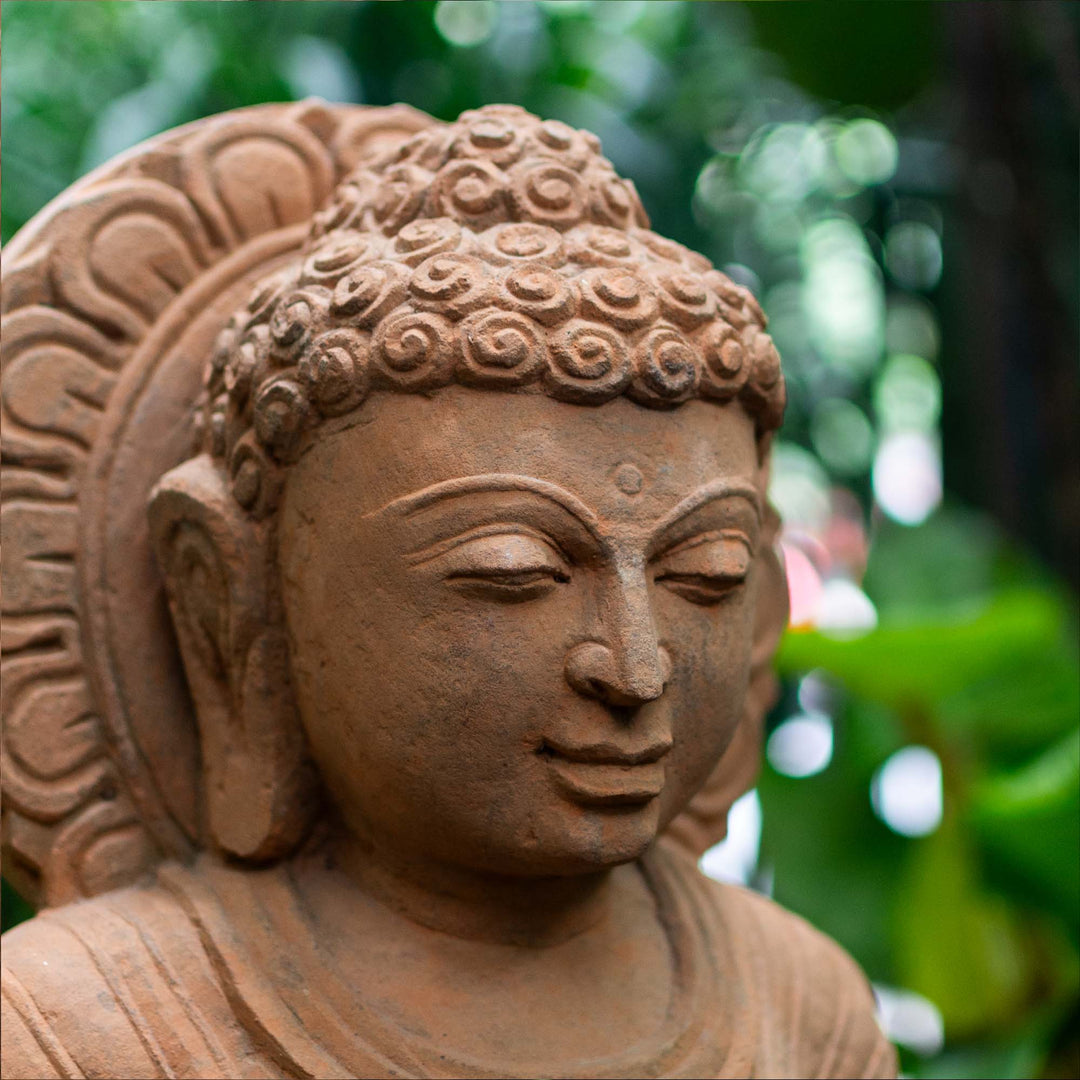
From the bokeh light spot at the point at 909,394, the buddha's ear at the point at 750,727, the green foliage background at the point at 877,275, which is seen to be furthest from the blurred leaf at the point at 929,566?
the buddha's ear at the point at 750,727

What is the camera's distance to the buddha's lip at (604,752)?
4.63 feet

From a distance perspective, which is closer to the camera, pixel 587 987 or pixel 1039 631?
pixel 587 987

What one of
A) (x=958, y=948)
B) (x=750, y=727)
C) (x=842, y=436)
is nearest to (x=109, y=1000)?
(x=750, y=727)

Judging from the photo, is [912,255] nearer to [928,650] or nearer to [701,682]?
[928,650]

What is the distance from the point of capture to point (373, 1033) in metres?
1.46

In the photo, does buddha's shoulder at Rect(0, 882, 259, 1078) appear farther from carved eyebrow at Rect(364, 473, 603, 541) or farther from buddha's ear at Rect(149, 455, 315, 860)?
carved eyebrow at Rect(364, 473, 603, 541)

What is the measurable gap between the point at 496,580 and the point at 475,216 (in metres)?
0.44

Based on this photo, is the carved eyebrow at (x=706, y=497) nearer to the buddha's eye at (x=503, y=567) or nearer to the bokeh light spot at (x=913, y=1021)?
the buddha's eye at (x=503, y=567)

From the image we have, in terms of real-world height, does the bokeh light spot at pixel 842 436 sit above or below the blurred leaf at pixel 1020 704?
above

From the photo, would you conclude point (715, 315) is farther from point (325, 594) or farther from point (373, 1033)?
point (373, 1033)

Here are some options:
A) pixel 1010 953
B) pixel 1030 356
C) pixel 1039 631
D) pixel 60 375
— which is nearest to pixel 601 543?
pixel 60 375

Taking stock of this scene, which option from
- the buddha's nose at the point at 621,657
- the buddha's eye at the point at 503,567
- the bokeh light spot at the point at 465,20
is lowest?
the buddha's nose at the point at 621,657

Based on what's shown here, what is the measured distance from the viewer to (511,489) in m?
1.39

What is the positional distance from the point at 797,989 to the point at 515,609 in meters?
0.73
